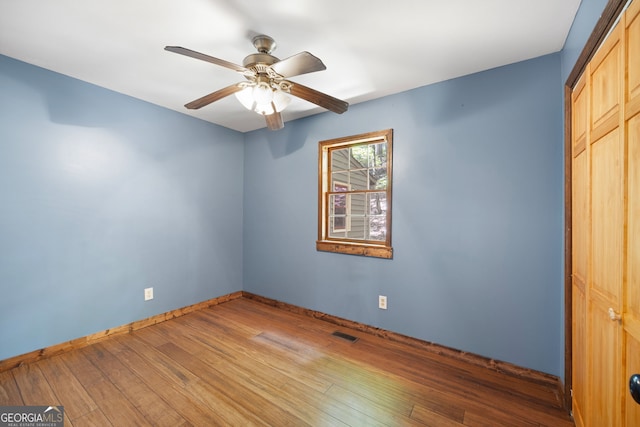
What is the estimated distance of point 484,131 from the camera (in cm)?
221

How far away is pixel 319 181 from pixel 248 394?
2.27 m

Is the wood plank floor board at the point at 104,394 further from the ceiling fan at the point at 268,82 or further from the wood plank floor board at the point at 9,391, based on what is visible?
the ceiling fan at the point at 268,82

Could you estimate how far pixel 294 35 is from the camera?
5.90ft

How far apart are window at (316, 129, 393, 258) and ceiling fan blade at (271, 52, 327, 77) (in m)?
1.37

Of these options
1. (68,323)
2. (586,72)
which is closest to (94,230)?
(68,323)

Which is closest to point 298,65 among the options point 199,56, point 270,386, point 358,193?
point 199,56

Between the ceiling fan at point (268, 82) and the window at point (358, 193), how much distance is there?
3.02 ft

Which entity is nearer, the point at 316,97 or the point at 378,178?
the point at 316,97

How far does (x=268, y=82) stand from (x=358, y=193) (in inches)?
61.5

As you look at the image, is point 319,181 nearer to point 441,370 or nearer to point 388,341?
point 388,341

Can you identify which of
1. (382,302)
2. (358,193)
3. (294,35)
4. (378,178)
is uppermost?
(294,35)

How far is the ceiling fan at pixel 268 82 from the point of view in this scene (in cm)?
158

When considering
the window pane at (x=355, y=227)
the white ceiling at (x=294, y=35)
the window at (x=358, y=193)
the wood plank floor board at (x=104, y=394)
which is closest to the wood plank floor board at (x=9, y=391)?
the wood plank floor board at (x=104, y=394)

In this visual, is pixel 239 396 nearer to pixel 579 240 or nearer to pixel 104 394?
pixel 104 394
